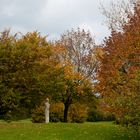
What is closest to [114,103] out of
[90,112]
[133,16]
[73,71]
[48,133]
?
[48,133]

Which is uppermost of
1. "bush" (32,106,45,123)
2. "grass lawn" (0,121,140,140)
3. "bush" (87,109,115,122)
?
"bush" (87,109,115,122)

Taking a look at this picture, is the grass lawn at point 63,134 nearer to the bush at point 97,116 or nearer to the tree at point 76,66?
the tree at point 76,66

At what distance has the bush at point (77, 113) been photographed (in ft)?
177

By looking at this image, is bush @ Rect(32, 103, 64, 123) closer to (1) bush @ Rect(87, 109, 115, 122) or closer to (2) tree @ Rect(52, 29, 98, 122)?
(2) tree @ Rect(52, 29, 98, 122)

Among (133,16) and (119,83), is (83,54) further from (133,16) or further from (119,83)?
(119,83)

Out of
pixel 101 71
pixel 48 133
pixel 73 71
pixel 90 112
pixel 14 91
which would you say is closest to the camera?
pixel 48 133

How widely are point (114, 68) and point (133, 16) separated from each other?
4659mm

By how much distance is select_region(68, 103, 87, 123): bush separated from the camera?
177ft

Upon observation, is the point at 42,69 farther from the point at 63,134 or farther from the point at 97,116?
the point at 97,116

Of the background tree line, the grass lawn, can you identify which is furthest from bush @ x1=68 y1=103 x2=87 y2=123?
the grass lawn

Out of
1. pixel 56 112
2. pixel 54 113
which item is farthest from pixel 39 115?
pixel 56 112

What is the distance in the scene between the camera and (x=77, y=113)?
179 feet

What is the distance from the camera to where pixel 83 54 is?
5262cm

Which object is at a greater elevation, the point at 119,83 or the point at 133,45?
the point at 133,45
